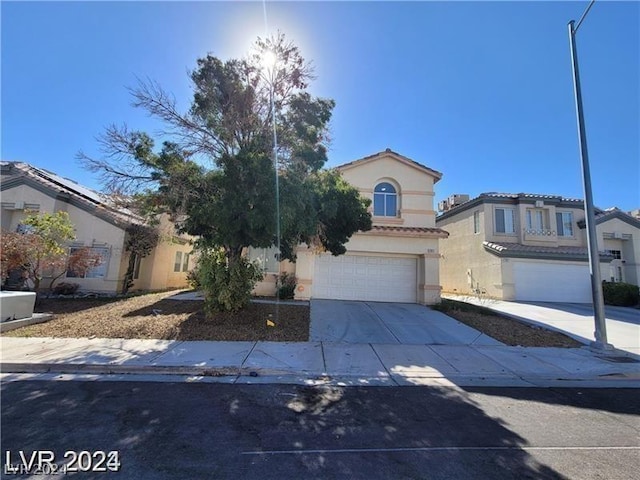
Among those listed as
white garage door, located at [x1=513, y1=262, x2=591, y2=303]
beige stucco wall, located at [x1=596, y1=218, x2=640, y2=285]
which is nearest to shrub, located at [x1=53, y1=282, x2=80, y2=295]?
white garage door, located at [x1=513, y1=262, x2=591, y2=303]

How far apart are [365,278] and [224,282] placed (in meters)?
7.44

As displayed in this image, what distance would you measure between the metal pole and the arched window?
7.71 meters

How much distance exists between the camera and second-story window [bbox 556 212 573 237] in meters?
20.7

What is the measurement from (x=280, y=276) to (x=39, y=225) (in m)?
8.98

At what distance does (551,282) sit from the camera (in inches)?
699

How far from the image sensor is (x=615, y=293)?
58.0 ft

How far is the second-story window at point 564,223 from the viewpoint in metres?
20.7

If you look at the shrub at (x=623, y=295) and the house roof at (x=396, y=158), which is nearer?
the house roof at (x=396, y=158)

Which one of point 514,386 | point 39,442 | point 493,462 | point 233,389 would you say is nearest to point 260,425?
point 233,389

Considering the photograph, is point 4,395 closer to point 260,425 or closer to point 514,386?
point 260,425

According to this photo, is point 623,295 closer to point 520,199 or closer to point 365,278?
point 520,199

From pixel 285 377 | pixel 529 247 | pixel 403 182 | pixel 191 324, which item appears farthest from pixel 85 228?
pixel 529 247

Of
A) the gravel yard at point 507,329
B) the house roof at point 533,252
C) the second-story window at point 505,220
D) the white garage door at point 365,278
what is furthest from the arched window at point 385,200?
the second-story window at point 505,220

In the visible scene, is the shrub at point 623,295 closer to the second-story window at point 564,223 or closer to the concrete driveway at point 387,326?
the second-story window at point 564,223
